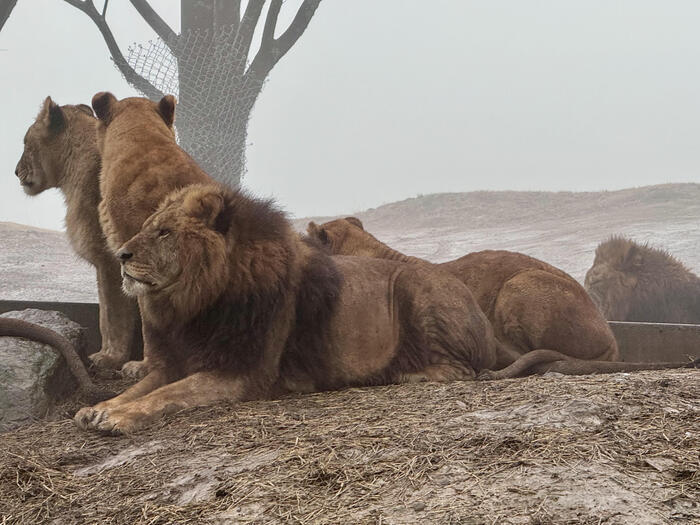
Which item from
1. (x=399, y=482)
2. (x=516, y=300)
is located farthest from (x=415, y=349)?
(x=399, y=482)

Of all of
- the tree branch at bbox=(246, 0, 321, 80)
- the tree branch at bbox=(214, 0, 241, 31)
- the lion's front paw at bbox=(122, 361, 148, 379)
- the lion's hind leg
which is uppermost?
the tree branch at bbox=(214, 0, 241, 31)

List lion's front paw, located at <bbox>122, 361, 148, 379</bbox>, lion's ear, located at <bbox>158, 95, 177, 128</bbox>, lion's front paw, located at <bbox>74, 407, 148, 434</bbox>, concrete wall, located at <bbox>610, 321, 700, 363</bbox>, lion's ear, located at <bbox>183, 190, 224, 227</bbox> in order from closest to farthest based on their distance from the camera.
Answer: lion's front paw, located at <bbox>74, 407, 148, 434</bbox> < lion's ear, located at <bbox>183, 190, 224, 227</bbox> < lion's front paw, located at <bbox>122, 361, 148, 379</bbox> < lion's ear, located at <bbox>158, 95, 177, 128</bbox> < concrete wall, located at <bbox>610, 321, 700, 363</bbox>

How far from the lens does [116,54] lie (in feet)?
46.5

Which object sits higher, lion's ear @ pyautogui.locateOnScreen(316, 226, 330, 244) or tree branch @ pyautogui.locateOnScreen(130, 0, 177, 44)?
tree branch @ pyautogui.locateOnScreen(130, 0, 177, 44)

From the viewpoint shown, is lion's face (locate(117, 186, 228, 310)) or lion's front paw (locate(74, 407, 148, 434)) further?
lion's face (locate(117, 186, 228, 310))

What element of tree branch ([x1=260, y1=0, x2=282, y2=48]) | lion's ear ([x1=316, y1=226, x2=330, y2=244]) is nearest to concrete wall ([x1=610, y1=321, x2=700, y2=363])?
lion's ear ([x1=316, y1=226, x2=330, y2=244])

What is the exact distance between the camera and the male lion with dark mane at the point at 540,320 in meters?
5.73

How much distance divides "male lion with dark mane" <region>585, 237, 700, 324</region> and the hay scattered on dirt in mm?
4216

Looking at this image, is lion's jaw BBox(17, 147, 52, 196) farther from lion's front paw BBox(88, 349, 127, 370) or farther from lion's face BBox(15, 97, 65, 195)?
lion's front paw BBox(88, 349, 127, 370)

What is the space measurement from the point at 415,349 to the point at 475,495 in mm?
2817

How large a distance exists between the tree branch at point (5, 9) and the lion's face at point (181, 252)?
29.3 ft

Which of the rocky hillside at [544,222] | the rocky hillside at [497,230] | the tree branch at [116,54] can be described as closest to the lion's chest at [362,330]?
the rocky hillside at [497,230]

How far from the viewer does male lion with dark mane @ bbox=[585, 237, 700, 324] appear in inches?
342

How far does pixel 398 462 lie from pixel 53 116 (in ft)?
14.5
